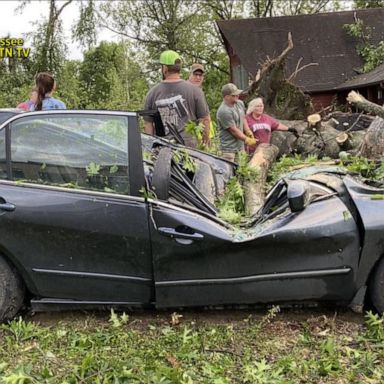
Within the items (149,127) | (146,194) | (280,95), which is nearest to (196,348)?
(146,194)

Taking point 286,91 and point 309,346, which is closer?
point 309,346

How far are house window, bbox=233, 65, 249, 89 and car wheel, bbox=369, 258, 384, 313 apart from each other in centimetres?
2282

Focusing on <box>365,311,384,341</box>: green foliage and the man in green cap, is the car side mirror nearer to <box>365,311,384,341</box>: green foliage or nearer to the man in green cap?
<box>365,311,384,341</box>: green foliage

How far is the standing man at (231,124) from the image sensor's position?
6.93 m

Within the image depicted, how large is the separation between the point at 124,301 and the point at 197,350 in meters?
0.62

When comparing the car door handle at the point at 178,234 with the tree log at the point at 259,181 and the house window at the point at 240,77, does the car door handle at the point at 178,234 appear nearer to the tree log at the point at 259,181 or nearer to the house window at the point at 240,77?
the tree log at the point at 259,181

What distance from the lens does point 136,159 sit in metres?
3.64

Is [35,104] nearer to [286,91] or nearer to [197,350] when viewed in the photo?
[197,350]

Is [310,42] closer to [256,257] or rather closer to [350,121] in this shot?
[350,121]

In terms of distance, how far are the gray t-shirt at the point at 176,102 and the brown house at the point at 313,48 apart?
1747 cm

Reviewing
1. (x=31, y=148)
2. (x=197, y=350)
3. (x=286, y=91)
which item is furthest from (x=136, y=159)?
(x=286, y=91)

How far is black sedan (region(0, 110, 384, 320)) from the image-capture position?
11.7ft

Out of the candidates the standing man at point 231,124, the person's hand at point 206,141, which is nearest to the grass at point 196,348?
the person's hand at point 206,141

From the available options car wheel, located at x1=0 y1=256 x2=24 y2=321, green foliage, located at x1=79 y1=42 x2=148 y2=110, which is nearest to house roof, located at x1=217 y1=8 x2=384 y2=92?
green foliage, located at x1=79 y1=42 x2=148 y2=110
